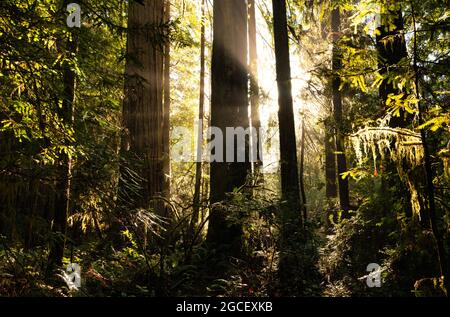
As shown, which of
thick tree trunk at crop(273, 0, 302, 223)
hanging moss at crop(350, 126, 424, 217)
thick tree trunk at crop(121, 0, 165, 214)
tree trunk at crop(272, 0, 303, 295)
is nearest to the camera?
hanging moss at crop(350, 126, 424, 217)

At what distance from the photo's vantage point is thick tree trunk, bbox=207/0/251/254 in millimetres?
7035

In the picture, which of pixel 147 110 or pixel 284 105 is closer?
pixel 147 110

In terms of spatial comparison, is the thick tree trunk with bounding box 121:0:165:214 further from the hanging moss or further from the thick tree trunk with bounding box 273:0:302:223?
the hanging moss

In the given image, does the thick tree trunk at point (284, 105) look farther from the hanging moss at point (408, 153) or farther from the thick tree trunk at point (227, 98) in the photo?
the hanging moss at point (408, 153)

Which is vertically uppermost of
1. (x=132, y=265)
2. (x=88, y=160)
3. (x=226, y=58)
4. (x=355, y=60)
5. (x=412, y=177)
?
(x=226, y=58)

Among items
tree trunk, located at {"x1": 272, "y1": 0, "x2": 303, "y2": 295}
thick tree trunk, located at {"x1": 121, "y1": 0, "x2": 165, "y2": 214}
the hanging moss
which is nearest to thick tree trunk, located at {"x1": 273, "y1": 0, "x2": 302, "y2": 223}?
tree trunk, located at {"x1": 272, "y1": 0, "x2": 303, "y2": 295}

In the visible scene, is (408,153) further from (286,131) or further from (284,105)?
(284,105)

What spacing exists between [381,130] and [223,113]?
4.26 meters

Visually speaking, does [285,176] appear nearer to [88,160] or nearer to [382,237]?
[382,237]

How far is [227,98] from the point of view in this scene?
7.39 meters

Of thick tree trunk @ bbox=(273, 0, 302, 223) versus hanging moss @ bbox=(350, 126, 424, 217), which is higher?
thick tree trunk @ bbox=(273, 0, 302, 223)

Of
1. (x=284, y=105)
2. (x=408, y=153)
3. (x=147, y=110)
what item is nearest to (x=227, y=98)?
(x=147, y=110)
